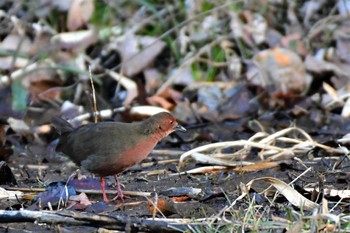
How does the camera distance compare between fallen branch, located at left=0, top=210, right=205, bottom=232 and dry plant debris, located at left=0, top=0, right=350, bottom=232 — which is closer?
fallen branch, located at left=0, top=210, right=205, bottom=232

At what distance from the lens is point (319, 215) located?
3.26 metres

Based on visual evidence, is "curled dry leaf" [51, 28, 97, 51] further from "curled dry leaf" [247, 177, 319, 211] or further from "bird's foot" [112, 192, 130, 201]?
"curled dry leaf" [247, 177, 319, 211]

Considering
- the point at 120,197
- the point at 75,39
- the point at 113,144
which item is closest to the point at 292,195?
the point at 120,197

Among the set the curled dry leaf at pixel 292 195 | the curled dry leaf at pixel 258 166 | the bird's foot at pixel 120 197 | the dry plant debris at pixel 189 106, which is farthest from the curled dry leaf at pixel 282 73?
the curled dry leaf at pixel 292 195

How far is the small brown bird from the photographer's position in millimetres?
4652

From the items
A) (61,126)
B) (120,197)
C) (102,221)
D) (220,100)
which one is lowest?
(220,100)

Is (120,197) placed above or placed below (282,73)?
above

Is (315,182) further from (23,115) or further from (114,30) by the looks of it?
(114,30)

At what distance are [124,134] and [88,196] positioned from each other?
419 mm

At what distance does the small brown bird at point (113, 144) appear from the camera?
4652 mm

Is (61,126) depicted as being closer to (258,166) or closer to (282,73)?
(258,166)

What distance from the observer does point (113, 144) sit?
471cm

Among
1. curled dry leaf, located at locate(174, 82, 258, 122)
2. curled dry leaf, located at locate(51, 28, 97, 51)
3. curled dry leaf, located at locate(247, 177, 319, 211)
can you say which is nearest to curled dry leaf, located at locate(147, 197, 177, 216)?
curled dry leaf, located at locate(247, 177, 319, 211)

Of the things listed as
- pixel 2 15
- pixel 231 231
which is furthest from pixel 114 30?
pixel 231 231
